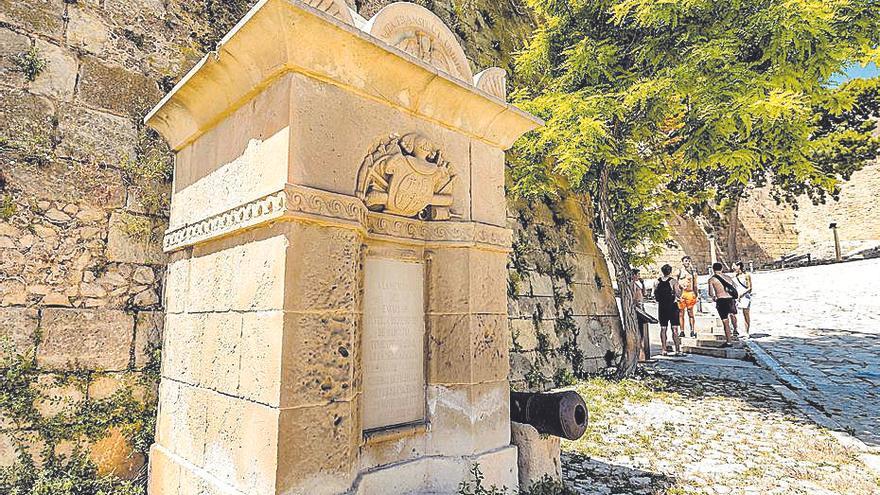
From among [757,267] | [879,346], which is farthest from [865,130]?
[757,267]

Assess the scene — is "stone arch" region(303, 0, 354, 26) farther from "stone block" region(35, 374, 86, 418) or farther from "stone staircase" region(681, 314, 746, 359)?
"stone staircase" region(681, 314, 746, 359)

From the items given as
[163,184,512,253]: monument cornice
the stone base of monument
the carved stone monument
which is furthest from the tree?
the stone base of monument

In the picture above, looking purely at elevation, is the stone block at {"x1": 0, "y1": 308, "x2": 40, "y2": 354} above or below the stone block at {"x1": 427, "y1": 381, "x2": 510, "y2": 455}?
above

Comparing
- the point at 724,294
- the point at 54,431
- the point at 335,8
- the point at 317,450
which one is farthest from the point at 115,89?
the point at 724,294

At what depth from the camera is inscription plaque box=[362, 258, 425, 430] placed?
2.65m

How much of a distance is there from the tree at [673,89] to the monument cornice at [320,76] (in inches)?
125

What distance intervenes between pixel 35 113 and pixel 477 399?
11.2 ft

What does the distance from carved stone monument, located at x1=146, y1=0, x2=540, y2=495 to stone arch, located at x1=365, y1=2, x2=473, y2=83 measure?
0.04ft

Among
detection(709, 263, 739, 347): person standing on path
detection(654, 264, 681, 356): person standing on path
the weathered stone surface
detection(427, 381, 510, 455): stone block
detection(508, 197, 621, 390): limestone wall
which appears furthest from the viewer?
detection(709, 263, 739, 347): person standing on path

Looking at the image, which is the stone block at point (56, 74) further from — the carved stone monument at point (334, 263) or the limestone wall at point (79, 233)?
the carved stone monument at point (334, 263)

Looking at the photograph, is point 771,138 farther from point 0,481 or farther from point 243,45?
point 0,481

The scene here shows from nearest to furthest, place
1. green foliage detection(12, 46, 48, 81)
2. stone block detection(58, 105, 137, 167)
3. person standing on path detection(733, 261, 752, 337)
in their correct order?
green foliage detection(12, 46, 48, 81) < stone block detection(58, 105, 137, 167) < person standing on path detection(733, 261, 752, 337)

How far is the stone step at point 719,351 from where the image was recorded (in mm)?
9094

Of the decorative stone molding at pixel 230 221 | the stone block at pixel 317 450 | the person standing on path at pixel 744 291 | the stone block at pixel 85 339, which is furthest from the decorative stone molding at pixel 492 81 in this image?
the person standing on path at pixel 744 291
